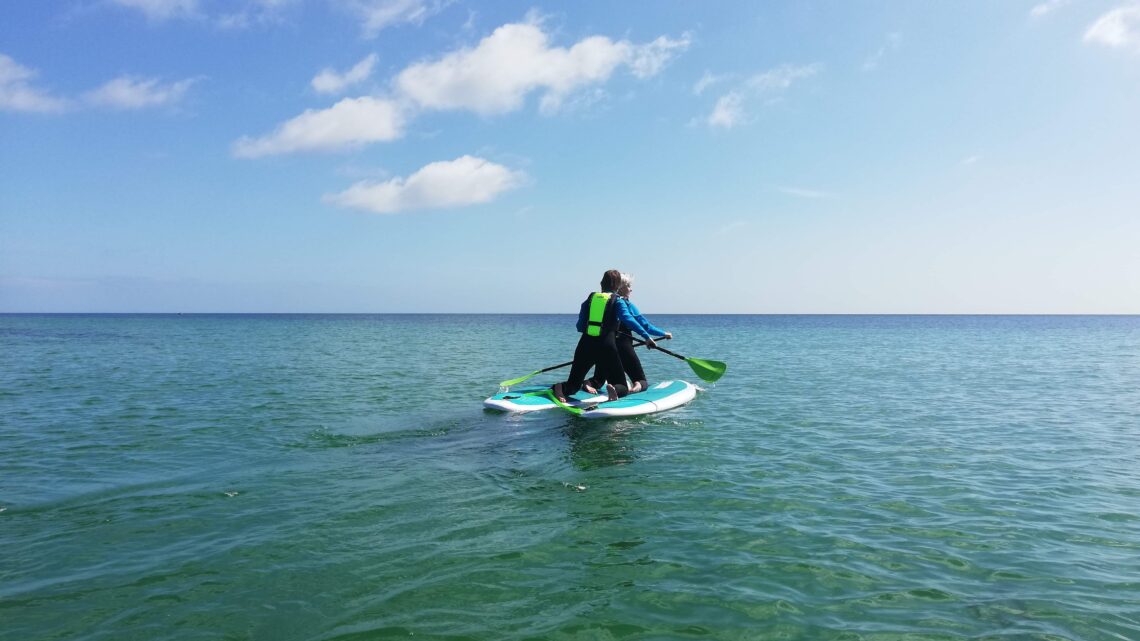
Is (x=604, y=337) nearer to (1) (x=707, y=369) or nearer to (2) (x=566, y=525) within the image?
(1) (x=707, y=369)

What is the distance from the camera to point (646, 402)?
41.9 ft

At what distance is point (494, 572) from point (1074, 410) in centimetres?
1534

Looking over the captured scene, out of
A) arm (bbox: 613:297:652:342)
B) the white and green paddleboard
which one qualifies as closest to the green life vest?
arm (bbox: 613:297:652:342)

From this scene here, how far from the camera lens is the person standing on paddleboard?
1161cm

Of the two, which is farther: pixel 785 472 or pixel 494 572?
pixel 785 472

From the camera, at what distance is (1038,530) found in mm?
6203

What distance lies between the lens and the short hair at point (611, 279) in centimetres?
1162

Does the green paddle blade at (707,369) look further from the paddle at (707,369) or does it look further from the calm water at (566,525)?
the calm water at (566,525)

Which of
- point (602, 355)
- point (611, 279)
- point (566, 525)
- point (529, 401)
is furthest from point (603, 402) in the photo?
point (566, 525)

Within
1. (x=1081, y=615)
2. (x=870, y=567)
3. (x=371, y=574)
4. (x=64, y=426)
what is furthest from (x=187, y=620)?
(x=64, y=426)

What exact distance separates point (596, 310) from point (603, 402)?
1957 mm

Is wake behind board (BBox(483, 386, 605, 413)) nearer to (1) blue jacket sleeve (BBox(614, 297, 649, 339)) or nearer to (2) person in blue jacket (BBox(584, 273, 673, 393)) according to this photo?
(2) person in blue jacket (BBox(584, 273, 673, 393))

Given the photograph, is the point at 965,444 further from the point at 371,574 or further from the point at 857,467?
the point at 371,574

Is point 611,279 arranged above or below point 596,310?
above
